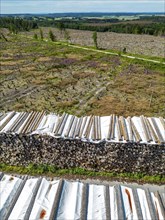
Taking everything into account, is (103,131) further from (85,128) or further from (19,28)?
(19,28)

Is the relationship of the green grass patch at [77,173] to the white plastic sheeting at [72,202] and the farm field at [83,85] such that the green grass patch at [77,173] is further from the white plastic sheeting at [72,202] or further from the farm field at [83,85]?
the farm field at [83,85]

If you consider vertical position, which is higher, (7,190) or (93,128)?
(93,128)

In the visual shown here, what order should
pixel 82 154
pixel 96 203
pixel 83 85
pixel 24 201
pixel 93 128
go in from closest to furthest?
pixel 96 203
pixel 24 201
pixel 82 154
pixel 93 128
pixel 83 85

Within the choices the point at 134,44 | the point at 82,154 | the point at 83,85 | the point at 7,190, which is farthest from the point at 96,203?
the point at 134,44

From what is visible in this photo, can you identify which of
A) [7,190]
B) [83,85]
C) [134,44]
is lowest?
[7,190]

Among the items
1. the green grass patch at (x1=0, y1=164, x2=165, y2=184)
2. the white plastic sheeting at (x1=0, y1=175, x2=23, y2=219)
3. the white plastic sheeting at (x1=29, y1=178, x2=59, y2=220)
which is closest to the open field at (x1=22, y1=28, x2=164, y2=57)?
the green grass patch at (x1=0, y1=164, x2=165, y2=184)

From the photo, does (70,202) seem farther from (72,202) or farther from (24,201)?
(24,201)

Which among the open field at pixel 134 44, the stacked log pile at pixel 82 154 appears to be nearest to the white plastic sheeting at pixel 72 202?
the stacked log pile at pixel 82 154
